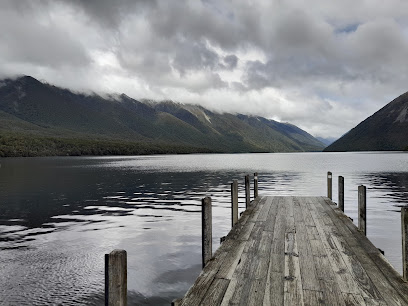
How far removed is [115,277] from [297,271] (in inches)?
179

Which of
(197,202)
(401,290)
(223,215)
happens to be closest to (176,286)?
(401,290)

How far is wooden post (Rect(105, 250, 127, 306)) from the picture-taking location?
5312 millimetres

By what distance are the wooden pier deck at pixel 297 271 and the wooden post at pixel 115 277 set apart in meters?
1.51

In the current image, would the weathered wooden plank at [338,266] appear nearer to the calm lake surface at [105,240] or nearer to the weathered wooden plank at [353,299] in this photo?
the weathered wooden plank at [353,299]

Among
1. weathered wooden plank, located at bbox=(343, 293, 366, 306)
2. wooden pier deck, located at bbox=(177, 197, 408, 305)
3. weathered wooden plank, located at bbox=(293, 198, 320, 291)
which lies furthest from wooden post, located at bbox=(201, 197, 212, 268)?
weathered wooden plank, located at bbox=(343, 293, 366, 306)

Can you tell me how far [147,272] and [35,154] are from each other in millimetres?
202922

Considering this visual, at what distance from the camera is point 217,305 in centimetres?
628

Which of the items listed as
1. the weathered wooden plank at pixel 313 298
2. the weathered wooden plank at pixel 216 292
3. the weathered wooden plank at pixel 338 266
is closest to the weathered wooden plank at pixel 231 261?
the weathered wooden plank at pixel 216 292

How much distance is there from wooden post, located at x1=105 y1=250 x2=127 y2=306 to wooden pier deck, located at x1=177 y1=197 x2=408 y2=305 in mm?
1509

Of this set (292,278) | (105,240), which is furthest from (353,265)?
(105,240)

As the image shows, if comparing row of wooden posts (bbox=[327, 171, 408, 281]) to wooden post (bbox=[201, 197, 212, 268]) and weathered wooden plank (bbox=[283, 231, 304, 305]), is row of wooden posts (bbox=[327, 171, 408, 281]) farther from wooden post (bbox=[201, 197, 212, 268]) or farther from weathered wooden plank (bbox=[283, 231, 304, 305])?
wooden post (bbox=[201, 197, 212, 268])

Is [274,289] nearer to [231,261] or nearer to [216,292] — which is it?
[216,292]

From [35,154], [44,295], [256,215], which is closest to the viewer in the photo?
[44,295]

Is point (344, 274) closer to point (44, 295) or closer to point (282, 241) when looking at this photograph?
point (282, 241)
